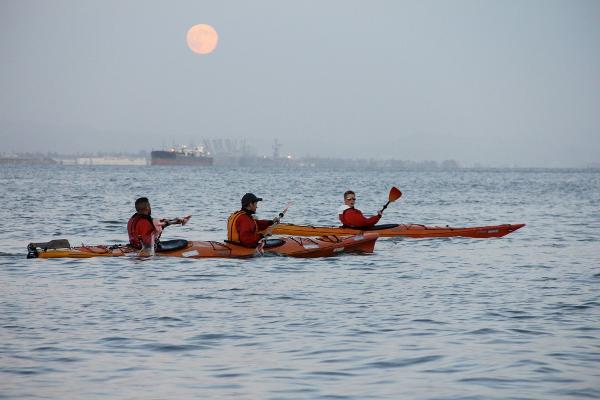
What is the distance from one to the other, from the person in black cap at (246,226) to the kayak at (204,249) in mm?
150

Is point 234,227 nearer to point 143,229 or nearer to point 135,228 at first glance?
point 143,229

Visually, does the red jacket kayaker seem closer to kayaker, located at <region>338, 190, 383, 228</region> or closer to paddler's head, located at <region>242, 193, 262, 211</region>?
paddler's head, located at <region>242, 193, 262, 211</region>

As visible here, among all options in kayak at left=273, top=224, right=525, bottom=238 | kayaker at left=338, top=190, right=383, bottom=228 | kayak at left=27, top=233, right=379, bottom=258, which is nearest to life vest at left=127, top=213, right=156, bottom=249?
kayak at left=27, top=233, right=379, bottom=258

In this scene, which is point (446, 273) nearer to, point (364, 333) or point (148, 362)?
point (364, 333)

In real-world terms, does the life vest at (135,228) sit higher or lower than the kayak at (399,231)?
higher

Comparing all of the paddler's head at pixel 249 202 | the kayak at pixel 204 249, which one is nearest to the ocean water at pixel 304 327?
the kayak at pixel 204 249

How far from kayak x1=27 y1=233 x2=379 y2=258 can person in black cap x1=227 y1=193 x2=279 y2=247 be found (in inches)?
5.9

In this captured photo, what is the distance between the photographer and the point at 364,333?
10.9m

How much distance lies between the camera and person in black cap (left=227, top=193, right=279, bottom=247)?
18000 millimetres

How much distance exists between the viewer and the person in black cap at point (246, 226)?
18.0 m

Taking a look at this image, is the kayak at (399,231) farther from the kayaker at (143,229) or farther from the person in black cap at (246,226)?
the kayaker at (143,229)

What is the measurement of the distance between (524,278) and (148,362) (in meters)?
9.17

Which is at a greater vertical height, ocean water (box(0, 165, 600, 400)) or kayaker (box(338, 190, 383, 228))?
kayaker (box(338, 190, 383, 228))

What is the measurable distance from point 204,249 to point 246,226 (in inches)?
38.5
